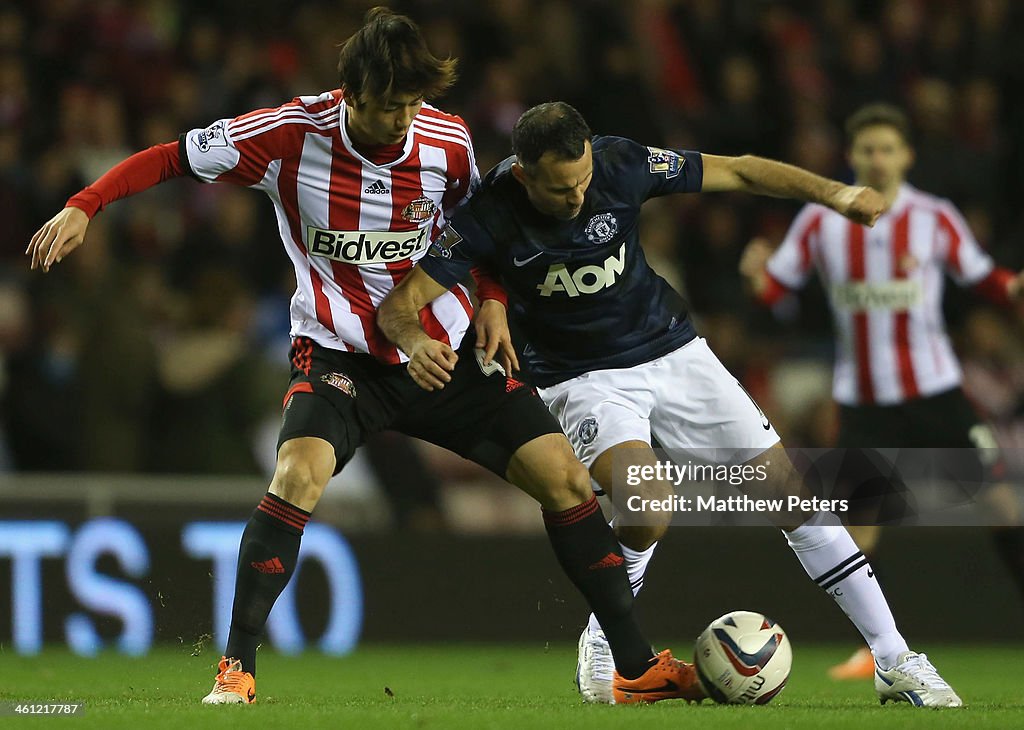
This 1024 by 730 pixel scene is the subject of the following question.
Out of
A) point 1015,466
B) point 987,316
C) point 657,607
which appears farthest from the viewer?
point 987,316

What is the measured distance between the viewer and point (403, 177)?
5.41 m

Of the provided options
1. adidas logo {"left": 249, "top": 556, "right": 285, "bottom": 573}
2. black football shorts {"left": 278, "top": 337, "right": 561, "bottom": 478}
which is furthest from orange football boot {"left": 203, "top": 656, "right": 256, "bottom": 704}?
black football shorts {"left": 278, "top": 337, "right": 561, "bottom": 478}

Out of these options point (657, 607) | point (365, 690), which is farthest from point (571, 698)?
point (657, 607)

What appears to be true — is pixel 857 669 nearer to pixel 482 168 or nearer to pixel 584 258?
pixel 584 258

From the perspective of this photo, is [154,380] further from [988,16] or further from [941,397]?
[988,16]

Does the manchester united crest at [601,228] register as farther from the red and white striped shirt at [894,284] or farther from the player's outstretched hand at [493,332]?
the red and white striped shirt at [894,284]

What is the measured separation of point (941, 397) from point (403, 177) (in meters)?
3.19

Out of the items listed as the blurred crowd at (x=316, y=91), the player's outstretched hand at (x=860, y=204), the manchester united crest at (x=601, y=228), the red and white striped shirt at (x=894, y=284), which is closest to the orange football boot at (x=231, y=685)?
the manchester united crest at (x=601, y=228)

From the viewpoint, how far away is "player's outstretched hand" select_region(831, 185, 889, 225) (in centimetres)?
516

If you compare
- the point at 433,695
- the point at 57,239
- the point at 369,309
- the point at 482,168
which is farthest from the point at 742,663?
the point at 482,168

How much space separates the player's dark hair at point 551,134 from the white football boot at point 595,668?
1.60m

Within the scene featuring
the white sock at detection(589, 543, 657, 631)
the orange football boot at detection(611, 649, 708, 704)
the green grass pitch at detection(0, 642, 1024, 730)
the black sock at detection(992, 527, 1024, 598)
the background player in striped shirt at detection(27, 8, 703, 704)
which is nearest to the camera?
the green grass pitch at detection(0, 642, 1024, 730)

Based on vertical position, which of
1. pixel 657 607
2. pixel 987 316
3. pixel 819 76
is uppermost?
pixel 819 76

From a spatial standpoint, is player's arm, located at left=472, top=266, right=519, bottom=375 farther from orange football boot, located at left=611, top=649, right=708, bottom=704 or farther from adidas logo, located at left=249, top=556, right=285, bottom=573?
orange football boot, located at left=611, top=649, right=708, bottom=704
